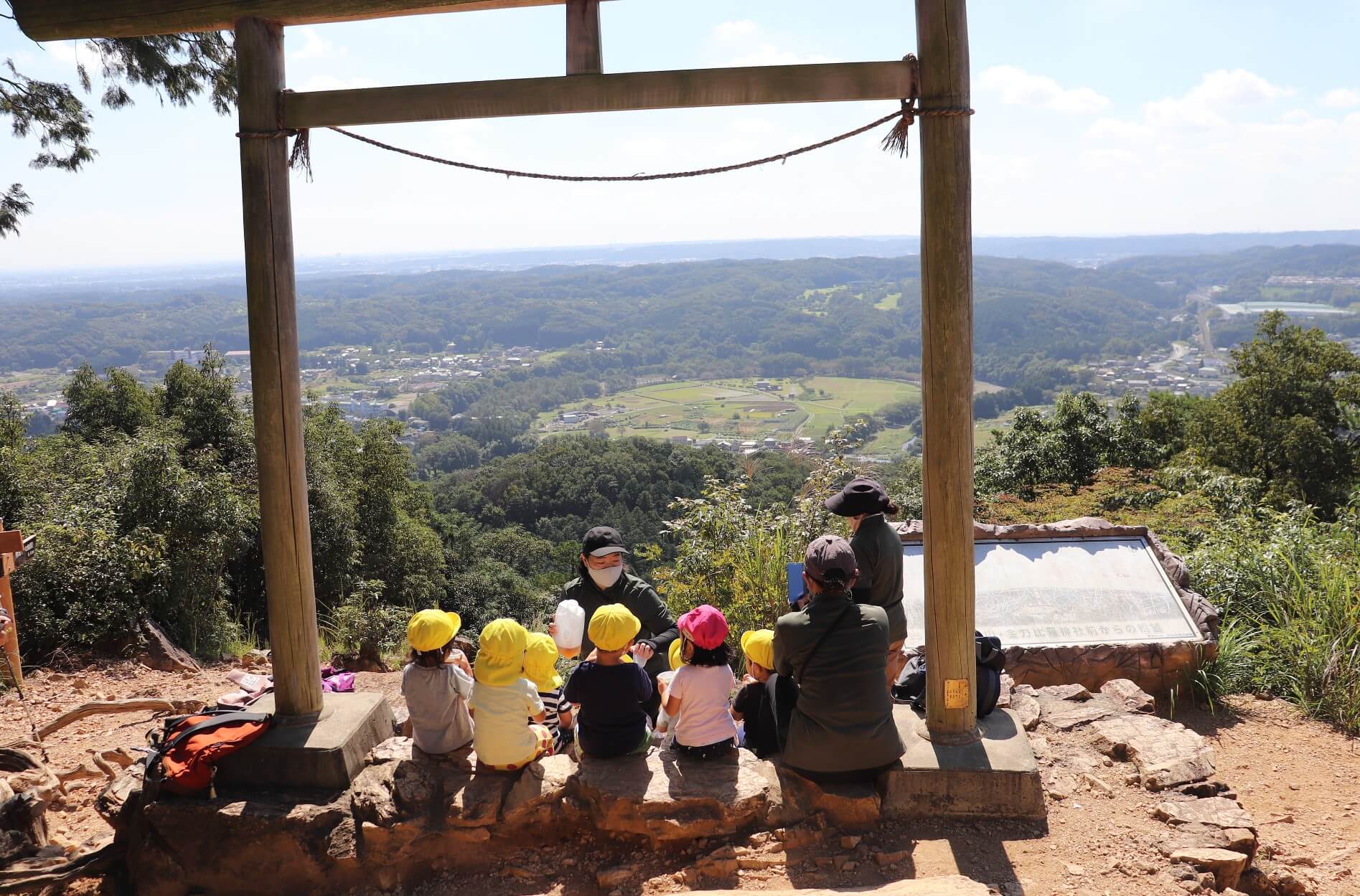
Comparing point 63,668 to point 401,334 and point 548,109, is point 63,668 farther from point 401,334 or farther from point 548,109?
point 401,334

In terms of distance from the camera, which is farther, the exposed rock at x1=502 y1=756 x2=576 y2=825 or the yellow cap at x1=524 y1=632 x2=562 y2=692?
the yellow cap at x1=524 y1=632 x2=562 y2=692

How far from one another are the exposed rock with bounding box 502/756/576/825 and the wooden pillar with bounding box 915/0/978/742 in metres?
1.32

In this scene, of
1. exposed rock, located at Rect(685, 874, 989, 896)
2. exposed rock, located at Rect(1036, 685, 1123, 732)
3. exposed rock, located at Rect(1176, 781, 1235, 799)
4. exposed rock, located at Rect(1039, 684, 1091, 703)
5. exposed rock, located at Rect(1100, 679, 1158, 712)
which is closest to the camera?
exposed rock, located at Rect(685, 874, 989, 896)

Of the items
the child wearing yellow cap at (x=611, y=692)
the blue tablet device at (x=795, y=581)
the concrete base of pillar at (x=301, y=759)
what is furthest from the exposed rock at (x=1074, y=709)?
the concrete base of pillar at (x=301, y=759)

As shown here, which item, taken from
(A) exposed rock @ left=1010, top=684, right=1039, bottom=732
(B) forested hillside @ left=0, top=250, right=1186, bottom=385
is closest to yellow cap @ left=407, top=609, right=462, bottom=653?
(A) exposed rock @ left=1010, top=684, right=1039, bottom=732

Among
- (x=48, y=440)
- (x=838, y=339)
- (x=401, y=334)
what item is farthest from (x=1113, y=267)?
(x=48, y=440)

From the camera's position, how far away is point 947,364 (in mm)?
3111

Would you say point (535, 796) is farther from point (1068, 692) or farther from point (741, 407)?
point (741, 407)

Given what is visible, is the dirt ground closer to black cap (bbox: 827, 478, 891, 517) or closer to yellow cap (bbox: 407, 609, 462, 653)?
yellow cap (bbox: 407, 609, 462, 653)

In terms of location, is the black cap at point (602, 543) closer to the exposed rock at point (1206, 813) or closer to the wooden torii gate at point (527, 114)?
the wooden torii gate at point (527, 114)

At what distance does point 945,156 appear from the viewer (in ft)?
10.0

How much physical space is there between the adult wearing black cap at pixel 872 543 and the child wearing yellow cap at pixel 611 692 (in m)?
1.00

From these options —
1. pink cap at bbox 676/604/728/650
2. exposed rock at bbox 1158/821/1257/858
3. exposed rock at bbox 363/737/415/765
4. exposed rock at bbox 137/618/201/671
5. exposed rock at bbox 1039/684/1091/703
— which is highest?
pink cap at bbox 676/604/728/650

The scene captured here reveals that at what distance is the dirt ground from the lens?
9.51 ft
